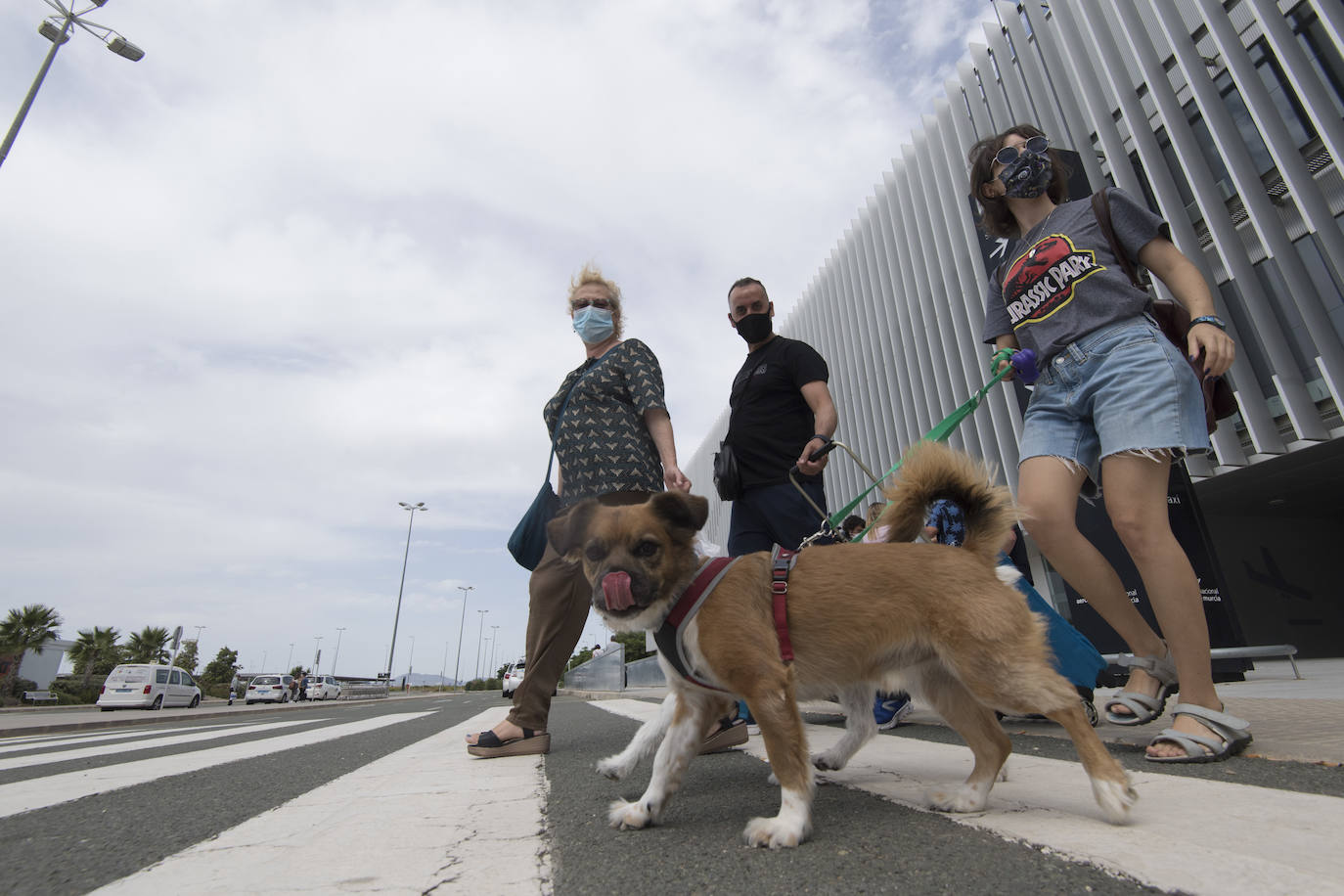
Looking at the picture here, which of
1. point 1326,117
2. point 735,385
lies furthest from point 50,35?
point 1326,117

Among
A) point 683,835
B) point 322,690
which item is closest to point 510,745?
point 683,835

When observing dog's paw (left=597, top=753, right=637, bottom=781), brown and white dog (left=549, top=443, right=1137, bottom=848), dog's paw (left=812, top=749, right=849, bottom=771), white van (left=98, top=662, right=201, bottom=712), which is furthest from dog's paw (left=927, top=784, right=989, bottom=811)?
white van (left=98, top=662, right=201, bottom=712)

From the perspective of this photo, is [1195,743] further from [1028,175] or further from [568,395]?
[568,395]

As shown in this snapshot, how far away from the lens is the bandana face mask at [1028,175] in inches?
124

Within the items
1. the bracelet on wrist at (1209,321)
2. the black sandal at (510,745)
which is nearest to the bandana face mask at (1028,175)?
the bracelet on wrist at (1209,321)

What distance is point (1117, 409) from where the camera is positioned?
2.58m

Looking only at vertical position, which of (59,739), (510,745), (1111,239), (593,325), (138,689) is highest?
(593,325)

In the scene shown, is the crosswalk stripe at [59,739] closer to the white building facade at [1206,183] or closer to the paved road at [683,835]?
the paved road at [683,835]

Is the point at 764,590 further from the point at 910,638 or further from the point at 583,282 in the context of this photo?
the point at 583,282

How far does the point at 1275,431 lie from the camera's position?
495 inches

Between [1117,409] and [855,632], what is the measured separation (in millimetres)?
1544

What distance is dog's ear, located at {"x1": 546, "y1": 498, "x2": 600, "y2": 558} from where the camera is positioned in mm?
2498

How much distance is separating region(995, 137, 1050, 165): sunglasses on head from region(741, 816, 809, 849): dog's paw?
3.19 m

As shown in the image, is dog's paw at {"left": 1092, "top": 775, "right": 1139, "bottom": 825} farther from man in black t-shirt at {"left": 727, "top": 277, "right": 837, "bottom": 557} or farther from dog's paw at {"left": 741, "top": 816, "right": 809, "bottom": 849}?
man in black t-shirt at {"left": 727, "top": 277, "right": 837, "bottom": 557}
